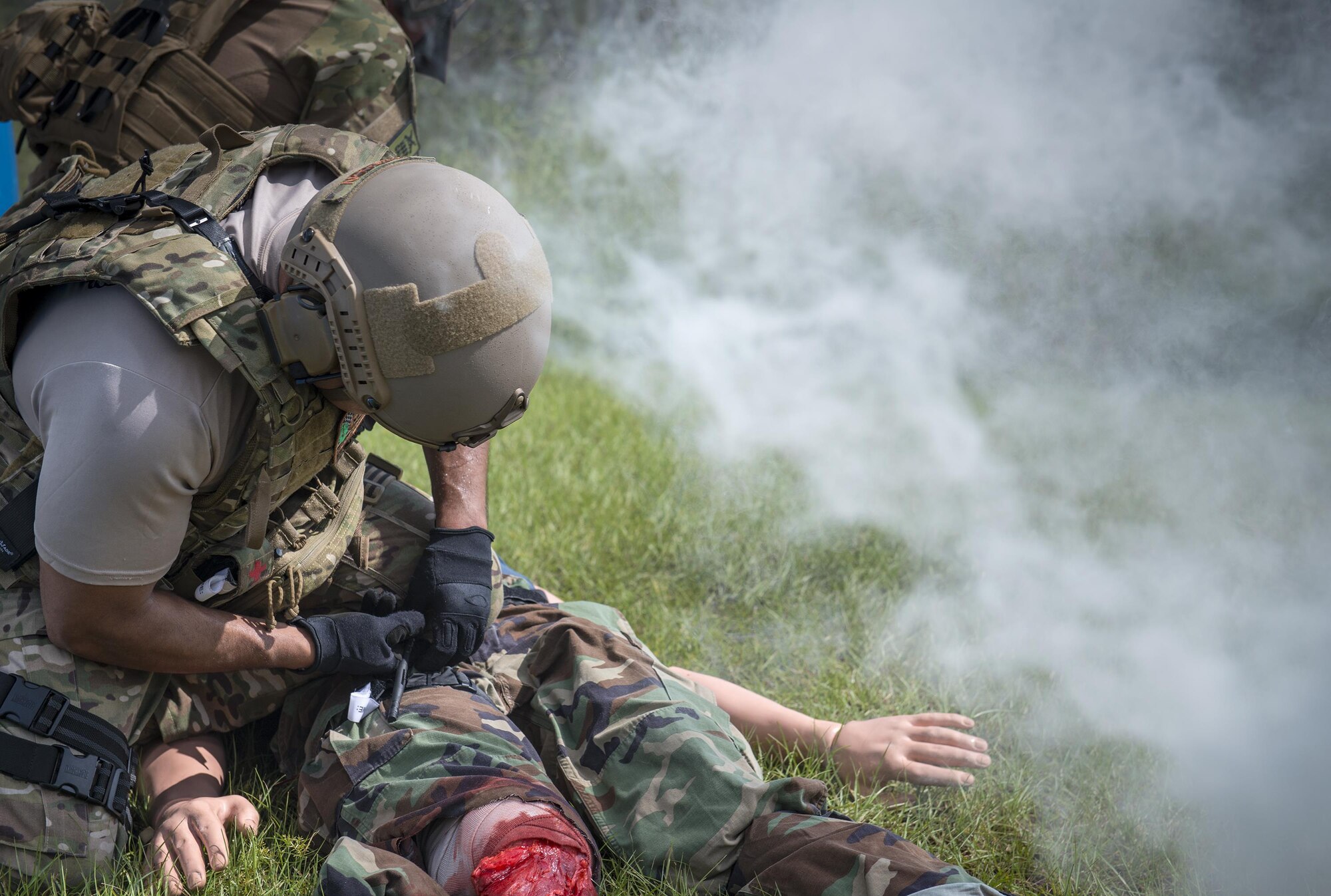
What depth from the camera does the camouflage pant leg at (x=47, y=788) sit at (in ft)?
7.79

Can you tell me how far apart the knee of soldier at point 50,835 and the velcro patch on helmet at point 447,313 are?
1190mm

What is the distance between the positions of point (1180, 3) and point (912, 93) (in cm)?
105

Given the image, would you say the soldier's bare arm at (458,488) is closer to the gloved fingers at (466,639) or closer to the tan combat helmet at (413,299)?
the gloved fingers at (466,639)

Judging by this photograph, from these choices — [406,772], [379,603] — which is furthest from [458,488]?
[406,772]

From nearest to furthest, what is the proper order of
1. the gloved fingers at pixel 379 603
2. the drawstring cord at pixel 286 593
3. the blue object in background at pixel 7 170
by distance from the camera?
the drawstring cord at pixel 286 593 < the gloved fingers at pixel 379 603 < the blue object in background at pixel 7 170

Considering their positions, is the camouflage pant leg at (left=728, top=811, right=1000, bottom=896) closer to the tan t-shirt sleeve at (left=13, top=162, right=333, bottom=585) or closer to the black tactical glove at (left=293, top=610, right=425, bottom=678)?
the black tactical glove at (left=293, top=610, right=425, bottom=678)

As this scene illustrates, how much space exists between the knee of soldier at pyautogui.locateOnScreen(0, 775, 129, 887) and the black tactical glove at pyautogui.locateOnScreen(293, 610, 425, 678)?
21.1 inches

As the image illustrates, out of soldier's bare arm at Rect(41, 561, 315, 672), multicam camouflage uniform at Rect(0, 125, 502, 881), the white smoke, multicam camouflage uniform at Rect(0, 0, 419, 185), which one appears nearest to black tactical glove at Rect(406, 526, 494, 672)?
multicam camouflage uniform at Rect(0, 125, 502, 881)

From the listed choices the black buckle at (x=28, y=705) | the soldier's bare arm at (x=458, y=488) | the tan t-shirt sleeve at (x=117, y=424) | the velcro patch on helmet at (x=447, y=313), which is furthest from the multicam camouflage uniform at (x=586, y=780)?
the velcro patch on helmet at (x=447, y=313)

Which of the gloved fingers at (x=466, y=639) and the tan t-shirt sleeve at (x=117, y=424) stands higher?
the tan t-shirt sleeve at (x=117, y=424)

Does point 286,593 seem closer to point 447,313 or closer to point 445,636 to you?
point 445,636

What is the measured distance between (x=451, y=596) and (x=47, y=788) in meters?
0.94

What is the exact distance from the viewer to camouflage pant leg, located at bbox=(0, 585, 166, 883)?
2.38m

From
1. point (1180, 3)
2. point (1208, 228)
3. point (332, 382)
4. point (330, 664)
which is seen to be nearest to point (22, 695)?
point (330, 664)
